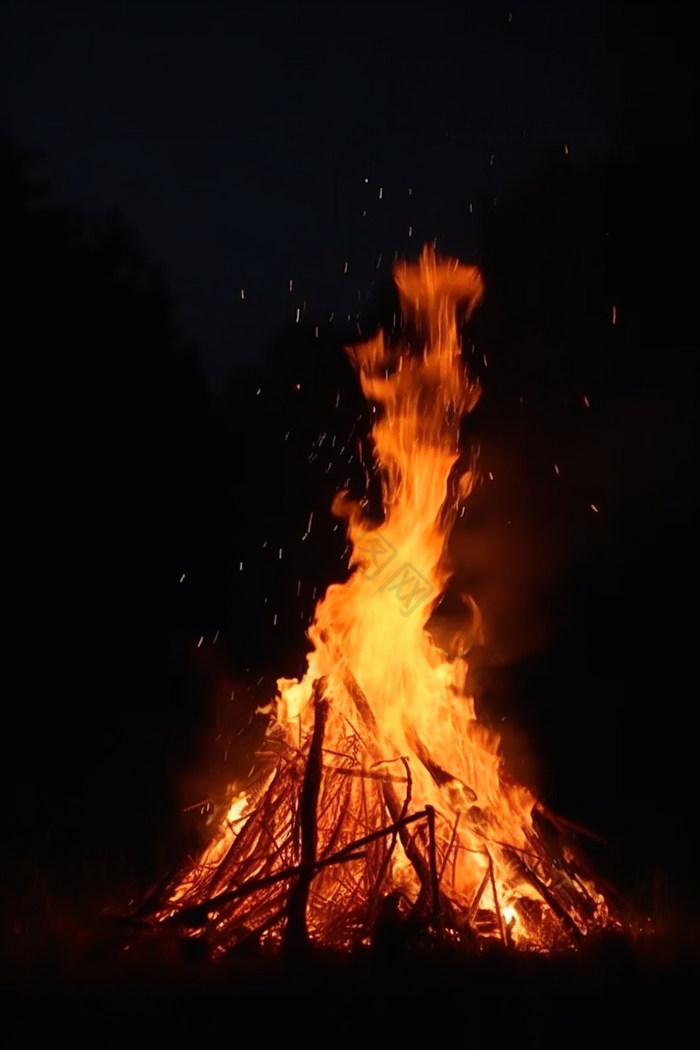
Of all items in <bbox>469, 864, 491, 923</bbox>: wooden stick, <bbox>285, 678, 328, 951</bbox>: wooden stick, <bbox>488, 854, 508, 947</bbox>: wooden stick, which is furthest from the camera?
<bbox>469, 864, 491, 923</bbox>: wooden stick

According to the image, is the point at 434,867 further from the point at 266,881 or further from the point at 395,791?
the point at 266,881

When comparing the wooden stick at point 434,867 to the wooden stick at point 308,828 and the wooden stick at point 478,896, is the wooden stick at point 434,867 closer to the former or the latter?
the wooden stick at point 478,896

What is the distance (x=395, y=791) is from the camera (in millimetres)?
5684

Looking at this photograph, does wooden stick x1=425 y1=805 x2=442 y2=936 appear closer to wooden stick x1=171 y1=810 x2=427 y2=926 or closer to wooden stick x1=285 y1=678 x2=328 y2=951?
wooden stick x1=171 y1=810 x2=427 y2=926

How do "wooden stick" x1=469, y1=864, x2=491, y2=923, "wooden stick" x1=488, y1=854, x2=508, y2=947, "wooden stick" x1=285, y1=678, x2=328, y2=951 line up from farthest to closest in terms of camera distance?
"wooden stick" x1=469, y1=864, x2=491, y2=923 < "wooden stick" x1=488, y1=854, x2=508, y2=947 < "wooden stick" x1=285, y1=678, x2=328, y2=951

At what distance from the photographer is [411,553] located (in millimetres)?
6262

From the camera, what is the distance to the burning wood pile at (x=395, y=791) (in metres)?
5.20

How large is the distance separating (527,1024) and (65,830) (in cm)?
428

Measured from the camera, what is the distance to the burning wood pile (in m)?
5.20

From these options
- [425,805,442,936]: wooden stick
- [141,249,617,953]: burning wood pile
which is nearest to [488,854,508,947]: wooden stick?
[141,249,617,953]: burning wood pile

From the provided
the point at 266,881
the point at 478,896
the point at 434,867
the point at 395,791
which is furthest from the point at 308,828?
the point at 478,896

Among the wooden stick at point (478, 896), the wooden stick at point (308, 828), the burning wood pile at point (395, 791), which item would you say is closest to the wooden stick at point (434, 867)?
the burning wood pile at point (395, 791)

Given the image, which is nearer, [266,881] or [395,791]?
[266,881]

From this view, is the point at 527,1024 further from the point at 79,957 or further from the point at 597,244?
the point at 597,244
